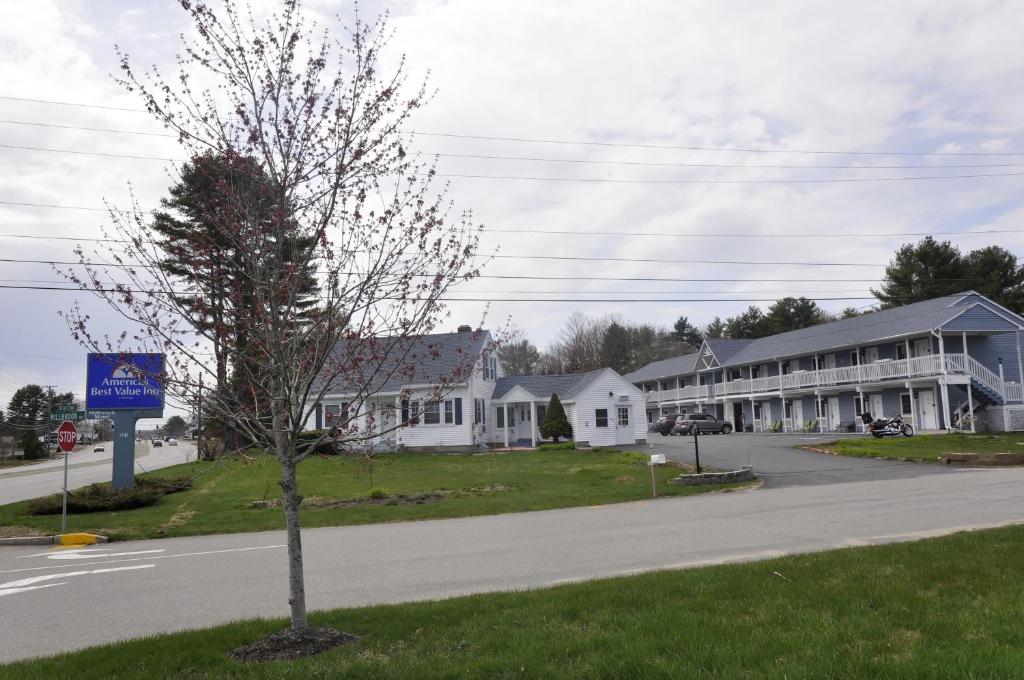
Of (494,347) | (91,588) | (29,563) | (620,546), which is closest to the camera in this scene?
(494,347)

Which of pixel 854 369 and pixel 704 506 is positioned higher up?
pixel 854 369

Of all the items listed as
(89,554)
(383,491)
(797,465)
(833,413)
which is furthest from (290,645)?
(833,413)

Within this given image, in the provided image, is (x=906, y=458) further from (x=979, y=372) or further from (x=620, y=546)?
(x=620, y=546)

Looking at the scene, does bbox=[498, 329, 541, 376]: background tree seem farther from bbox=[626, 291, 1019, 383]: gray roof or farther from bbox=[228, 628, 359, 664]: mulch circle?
Result: bbox=[228, 628, 359, 664]: mulch circle

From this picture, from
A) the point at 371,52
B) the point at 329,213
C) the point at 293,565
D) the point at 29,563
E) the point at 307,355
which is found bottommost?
the point at 29,563

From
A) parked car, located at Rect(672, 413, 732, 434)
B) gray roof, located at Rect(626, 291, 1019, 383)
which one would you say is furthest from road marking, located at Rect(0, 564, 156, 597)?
parked car, located at Rect(672, 413, 732, 434)

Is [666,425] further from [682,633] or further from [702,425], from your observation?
[682,633]

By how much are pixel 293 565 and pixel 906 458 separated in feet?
89.7

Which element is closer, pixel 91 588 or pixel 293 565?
pixel 293 565

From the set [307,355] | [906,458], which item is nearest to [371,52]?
[307,355]

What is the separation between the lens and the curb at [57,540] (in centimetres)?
1700

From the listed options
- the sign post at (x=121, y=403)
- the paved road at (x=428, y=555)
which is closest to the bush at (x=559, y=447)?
the paved road at (x=428, y=555)

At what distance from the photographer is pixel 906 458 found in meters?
28.3

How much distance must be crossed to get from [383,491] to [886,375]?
33214mm
